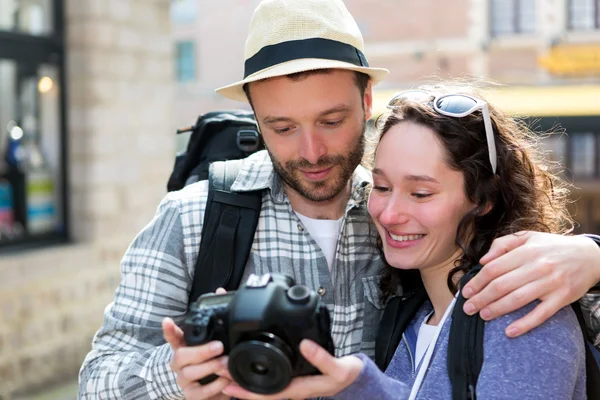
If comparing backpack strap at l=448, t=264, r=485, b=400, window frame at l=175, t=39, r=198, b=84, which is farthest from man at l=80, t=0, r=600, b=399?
window frame at l=175, t=39, r=198, b=84

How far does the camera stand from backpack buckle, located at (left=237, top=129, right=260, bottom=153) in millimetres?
2504

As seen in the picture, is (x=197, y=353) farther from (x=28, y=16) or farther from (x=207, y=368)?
(x=28, y=16)

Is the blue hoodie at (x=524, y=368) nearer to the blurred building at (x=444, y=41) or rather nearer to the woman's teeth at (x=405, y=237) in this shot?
the woman's teeth at (x=405, y=237)

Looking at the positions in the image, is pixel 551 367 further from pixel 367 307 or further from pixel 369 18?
pixel 369 18

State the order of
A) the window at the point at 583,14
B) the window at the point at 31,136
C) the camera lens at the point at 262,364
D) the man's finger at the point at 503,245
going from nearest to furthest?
1. the camera lens at the point at 262,364
2. the man's finger at the point at 503,245
3. the window at the point at 31,136
4. the window at the point at 583,14

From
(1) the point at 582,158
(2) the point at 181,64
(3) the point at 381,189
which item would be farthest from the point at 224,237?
(2) the point at 181,64

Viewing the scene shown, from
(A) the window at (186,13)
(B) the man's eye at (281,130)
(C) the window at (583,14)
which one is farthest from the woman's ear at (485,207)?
(A) the window at (186,13)

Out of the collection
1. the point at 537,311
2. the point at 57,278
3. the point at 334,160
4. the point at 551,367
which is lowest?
the point at 57,278

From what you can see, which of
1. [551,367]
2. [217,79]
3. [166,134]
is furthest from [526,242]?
[217,79]

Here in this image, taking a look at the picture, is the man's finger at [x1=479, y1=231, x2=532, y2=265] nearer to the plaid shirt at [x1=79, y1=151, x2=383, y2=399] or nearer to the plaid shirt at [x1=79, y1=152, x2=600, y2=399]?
the plaid shirt at [x1=79, y1=152, x2=600, y2=399]

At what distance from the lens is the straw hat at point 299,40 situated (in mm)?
2127

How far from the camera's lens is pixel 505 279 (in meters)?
1.69

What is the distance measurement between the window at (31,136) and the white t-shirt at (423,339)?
13.4ft

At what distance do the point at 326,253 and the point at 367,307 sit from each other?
0.62ft
